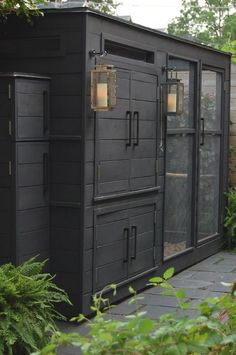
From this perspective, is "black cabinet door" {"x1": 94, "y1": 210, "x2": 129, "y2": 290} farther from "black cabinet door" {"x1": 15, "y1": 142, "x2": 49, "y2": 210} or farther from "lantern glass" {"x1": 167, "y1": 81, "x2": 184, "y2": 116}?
"lantern glass" {"x1": 167, "y1": 81, "x2": 184, "y2": 116}

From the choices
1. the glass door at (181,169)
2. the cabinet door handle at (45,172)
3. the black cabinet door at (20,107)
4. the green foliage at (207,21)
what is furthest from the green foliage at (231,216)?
the green foliage at (207,21)

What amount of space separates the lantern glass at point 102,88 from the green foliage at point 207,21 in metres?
33.0

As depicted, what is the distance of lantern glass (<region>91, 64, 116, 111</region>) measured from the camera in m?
5.43

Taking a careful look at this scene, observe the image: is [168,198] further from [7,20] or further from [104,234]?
[7,20]

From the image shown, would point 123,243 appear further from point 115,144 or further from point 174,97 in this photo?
point 174,97

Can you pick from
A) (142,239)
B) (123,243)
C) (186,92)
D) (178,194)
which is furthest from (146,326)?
(186,92)

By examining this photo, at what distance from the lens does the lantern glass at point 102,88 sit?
17.8 feet

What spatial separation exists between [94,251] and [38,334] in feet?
4.60

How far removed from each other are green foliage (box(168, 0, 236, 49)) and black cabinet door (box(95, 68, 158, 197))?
104 feet

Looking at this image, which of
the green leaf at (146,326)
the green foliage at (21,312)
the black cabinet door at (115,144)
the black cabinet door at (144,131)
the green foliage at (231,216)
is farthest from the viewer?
the green foliage at (231,216)

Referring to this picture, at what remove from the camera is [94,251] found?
18.8 feet

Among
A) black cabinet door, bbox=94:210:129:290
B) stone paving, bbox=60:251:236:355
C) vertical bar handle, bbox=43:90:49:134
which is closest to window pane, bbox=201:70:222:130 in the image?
stone paving, bbox=60:251:236:355

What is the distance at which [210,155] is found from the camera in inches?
343

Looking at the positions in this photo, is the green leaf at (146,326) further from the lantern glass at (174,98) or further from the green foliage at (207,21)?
the green foliage at (207,21)
